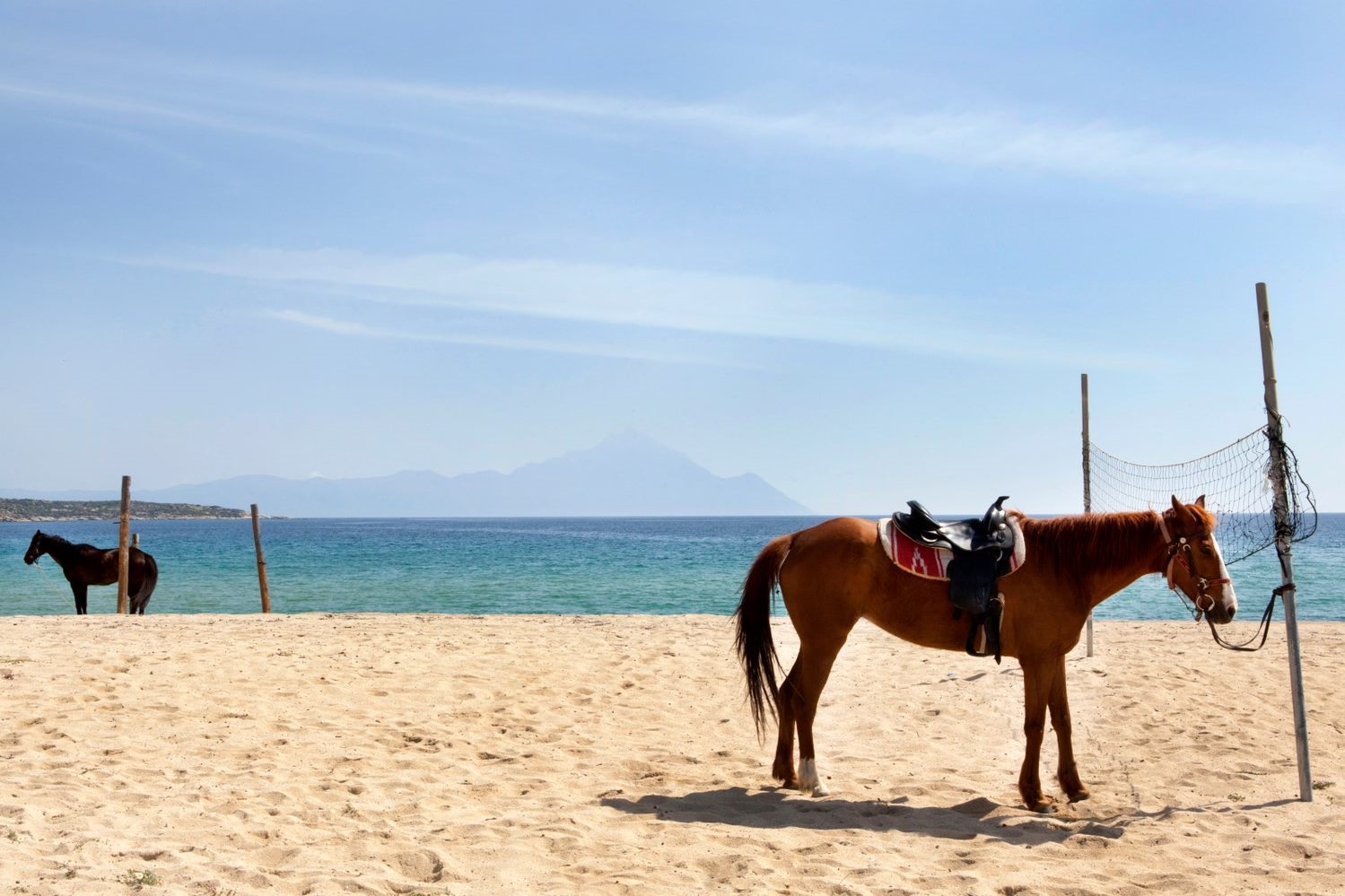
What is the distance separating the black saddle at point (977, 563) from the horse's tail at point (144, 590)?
15.5 metres

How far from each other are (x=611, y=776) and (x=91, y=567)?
14.5 meters

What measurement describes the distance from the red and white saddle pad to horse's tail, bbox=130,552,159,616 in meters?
15.3

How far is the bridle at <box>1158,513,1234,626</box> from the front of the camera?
17.3 feet

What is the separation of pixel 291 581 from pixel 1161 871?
2995 cm

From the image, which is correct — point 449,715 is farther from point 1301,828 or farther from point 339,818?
point 1301,828

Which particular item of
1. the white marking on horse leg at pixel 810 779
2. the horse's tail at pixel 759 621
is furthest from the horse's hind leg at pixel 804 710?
the horse's tail at pixel 759 621

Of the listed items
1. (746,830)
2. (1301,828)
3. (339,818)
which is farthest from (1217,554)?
(339,818)

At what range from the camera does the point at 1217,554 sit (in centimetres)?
524

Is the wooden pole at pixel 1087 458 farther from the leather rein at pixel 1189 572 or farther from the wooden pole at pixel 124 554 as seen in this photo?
the wooden pole at pixel 124 554

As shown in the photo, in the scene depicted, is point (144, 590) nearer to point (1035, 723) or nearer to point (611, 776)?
point (611, 776)

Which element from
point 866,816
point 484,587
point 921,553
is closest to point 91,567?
point 484,587

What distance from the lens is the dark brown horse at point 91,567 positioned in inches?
640

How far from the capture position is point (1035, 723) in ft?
18.0

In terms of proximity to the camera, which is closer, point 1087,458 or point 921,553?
point 921,553
